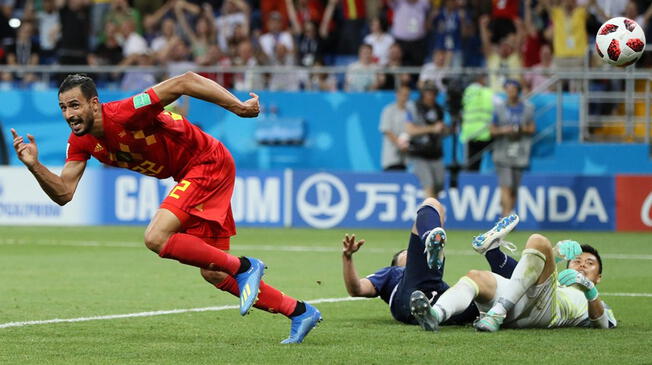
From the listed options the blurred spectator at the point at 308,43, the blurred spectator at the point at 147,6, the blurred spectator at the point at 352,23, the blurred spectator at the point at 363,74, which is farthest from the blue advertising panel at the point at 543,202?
the blurred spectator at the point at 147,6

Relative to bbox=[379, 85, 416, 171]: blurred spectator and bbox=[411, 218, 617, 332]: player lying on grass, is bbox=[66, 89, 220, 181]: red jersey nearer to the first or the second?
bbox=[411, 218, 617, 332]: player lying on grass

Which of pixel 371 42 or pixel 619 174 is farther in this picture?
pixel 371 42

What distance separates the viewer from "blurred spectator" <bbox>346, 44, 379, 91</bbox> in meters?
22.4

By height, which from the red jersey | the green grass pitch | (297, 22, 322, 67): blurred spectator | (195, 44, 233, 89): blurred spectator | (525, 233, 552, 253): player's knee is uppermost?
(297, 22, 322, 67): blurred spectator

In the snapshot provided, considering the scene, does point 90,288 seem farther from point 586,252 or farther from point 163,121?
point 586,252

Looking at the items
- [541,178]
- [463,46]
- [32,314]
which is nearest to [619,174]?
[541,178]

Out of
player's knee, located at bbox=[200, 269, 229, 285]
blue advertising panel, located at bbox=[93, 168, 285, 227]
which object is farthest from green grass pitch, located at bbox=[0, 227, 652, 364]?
blue advertising panel, located at bbox=[93, 168, 285, 227]

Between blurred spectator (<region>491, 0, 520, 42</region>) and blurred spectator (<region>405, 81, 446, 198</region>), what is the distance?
14.2 ft

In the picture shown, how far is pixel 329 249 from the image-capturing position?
17.0m

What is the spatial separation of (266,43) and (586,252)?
1528cm

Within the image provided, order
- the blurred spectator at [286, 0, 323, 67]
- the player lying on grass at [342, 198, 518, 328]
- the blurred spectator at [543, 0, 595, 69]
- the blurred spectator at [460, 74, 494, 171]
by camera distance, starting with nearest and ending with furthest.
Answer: the player lying on grass at [342, 198, 518, 328], the blurred spectator at [460, 74, 494, 171], the blurred spectator at [543, 0, 595, 69], the blurred spectator at [286, 0, 323, 67]

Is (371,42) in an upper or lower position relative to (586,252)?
upper

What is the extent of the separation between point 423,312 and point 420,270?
0.46 metres

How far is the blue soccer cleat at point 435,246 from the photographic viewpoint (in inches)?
324
